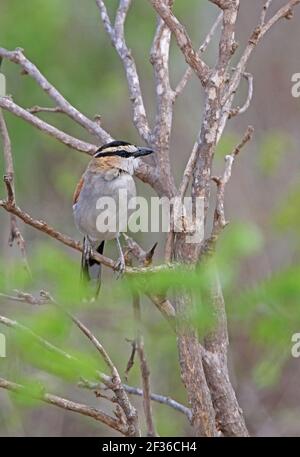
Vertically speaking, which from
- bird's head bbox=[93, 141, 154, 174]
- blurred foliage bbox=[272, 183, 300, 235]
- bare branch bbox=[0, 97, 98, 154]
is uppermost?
blurred foliage bbox=[272, 183, 300, 235]

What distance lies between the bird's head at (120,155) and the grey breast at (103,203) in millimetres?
72

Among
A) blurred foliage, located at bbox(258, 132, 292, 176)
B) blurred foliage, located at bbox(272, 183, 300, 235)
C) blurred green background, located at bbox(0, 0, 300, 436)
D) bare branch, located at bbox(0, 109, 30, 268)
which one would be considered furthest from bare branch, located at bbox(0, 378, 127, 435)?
blurred foliage, located at bbox(258, 132, 292, 176)

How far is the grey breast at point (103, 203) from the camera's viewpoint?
169 inches

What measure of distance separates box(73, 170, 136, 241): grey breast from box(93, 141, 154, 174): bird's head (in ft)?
0.24

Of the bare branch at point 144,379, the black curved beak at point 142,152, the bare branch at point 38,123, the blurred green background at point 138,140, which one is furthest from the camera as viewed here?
the blurred green background at point 138,140

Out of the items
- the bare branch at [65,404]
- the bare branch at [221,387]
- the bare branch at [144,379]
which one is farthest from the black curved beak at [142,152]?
the bare branch at [65,404]

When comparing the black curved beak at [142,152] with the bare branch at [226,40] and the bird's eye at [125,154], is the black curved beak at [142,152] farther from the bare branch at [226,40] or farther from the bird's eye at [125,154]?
the bare branch at [226,40]

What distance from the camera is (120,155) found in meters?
4.08

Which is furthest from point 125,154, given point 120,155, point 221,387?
point 221,387

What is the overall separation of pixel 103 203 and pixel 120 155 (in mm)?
350

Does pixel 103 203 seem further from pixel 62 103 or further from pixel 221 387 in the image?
pixel 221 387

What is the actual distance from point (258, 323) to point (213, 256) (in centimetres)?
34

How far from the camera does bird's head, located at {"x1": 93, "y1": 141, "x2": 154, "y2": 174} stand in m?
3.79

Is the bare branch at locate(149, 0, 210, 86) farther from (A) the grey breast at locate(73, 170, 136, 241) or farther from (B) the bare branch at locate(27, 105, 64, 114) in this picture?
(A) the grey breast at locate(73, 170, 136, 241)
